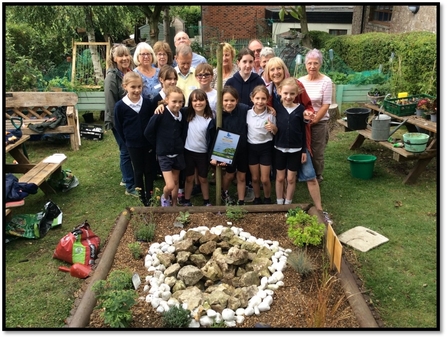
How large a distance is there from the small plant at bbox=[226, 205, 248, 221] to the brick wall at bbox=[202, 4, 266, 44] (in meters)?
20.1

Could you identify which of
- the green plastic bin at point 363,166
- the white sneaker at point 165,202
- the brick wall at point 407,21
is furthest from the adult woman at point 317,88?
the brick wall at point 407,21

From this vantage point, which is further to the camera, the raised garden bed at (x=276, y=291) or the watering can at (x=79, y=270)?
the watering can at (x=79, y=270)

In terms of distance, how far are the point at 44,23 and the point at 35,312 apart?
9.47 metres

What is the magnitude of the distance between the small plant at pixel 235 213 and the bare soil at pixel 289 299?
→ 163mm

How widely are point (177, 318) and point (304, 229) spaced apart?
1669 mm

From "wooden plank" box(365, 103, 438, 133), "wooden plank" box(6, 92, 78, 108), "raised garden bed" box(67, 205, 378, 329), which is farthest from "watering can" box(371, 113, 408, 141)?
"wooden plank" box(6, 92, 78, 108)

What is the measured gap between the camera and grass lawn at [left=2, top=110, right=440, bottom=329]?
3.58 m

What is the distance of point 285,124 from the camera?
14.8ft

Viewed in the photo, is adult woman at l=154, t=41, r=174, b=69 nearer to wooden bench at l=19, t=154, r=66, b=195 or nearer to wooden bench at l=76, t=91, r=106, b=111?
wooden bench at l=19, t=154, r=66, b=195

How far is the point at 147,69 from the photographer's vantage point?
522cm

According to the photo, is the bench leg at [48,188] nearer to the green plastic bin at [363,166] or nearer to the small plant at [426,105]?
the green plastic bin at [363,166]

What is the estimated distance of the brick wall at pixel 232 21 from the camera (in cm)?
2341

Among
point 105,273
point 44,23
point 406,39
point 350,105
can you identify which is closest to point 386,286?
point 105,273

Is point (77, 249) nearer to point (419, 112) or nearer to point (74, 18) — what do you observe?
point (419, 112)
